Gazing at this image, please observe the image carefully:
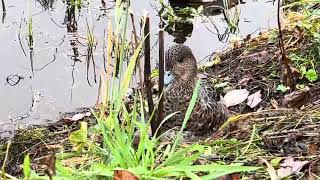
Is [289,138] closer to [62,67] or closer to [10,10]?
[62,67]

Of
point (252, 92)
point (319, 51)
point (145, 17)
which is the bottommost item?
point (252, 92)

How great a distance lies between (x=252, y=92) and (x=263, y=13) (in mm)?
2522

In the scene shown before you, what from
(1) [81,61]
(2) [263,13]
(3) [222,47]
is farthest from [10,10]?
(2) [263,13]

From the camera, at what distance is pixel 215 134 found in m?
3.54

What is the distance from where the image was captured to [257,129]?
3273 millimetres

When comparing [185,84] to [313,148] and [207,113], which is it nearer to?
[207,113]

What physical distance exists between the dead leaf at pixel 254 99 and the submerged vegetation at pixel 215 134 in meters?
0.01

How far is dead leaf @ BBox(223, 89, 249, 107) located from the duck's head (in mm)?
419

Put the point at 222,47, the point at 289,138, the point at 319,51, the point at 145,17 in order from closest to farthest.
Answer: the point at 145,17, the point at 289,138, the point at 319,51, the point at 222,47

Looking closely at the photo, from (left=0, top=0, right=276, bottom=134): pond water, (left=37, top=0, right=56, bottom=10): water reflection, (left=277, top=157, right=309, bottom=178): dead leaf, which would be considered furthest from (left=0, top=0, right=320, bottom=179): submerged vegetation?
(left=37, top=0, right=56, bottom=10): water reflection

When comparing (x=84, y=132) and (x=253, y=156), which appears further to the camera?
(x=253, y=156)

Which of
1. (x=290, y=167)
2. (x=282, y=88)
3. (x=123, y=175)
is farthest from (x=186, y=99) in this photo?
(x=123, y=175)

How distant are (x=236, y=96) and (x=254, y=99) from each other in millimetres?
193

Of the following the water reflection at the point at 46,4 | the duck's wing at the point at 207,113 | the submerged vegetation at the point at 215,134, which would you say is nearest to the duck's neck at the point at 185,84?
the duck's wing at the point at 207,113
